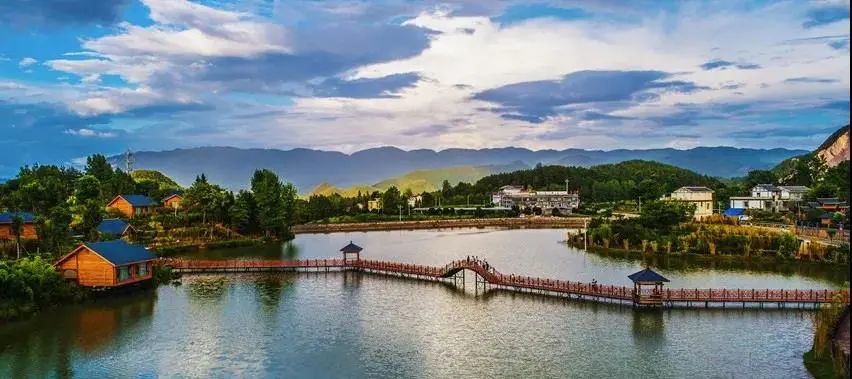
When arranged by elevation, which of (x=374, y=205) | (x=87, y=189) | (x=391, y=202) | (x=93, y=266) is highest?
(x=87, y=189)

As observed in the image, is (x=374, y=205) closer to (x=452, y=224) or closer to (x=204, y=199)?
(x=452, y=224)

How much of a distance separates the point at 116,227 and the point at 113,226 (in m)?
0.26

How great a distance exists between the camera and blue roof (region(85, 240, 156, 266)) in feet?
127

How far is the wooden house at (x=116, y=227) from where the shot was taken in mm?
58531

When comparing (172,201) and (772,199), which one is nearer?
(172,201)

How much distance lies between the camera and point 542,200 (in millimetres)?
134250

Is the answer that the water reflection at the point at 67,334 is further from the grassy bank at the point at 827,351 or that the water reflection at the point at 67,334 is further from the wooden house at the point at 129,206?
the wooden house at the point at 129,206

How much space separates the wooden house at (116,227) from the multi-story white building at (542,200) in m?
76.5

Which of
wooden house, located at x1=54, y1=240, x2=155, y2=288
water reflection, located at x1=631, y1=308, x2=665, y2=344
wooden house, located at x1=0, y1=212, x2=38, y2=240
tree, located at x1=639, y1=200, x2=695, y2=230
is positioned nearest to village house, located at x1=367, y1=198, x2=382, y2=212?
tree, located at x1=639, y1=200, x2=695, y2=230

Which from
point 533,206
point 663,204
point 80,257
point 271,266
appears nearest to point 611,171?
point 533,206

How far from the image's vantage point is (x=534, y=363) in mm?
25969

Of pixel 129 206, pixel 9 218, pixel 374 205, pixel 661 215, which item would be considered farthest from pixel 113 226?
pixel 374 205

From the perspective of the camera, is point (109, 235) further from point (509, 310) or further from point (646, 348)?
point (646, 348)

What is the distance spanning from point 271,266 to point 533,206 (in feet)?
281
